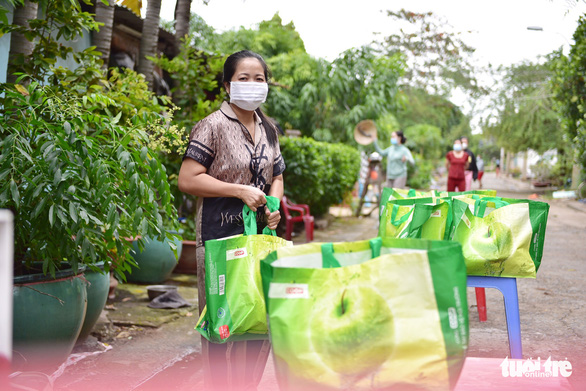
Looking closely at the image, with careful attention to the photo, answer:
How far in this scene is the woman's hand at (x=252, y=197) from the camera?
267cm

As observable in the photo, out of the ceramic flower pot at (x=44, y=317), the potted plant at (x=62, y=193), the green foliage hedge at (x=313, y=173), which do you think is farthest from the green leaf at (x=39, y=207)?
the green foliage hedge at (x=313, y=173)

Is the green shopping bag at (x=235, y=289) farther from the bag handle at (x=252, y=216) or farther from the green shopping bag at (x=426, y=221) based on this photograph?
the green shopping bag at (x=426, y=221)

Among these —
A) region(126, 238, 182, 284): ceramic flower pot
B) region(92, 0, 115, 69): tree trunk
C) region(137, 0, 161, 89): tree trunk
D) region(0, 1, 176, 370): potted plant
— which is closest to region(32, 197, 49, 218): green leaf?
region(0, 1, 176, 370): potted plant

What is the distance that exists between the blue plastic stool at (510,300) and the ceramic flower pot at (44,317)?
7.56 ft

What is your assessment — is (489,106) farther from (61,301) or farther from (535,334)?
(61,301)

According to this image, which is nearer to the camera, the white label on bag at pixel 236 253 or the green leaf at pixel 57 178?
the white label on bag at pixel 236 253

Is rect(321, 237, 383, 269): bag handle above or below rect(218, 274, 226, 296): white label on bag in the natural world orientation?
above

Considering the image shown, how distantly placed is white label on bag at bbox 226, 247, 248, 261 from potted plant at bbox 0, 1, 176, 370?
3.11ft

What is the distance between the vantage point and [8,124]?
11.2ft

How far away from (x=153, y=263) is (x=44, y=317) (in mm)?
2862

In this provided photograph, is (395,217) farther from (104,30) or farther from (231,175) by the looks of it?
(104,30)

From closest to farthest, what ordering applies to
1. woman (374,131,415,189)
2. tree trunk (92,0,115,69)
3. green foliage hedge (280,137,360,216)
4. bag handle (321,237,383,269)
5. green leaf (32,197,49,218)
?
bag handle (321,237,383,269)
green leaf (32,197,49,218)
tree trunk (92,0,115,69)
green foliage hedge (280,137,360,216)
woman (374,131,415,189)

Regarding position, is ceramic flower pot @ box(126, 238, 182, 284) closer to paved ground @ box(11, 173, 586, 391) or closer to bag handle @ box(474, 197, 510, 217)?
paved ground @ box(11, 173, 586, 391)

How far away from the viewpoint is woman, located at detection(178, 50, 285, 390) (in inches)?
107
